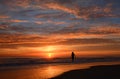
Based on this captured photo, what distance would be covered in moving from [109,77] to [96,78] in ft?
3.19

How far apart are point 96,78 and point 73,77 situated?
2.28 metres

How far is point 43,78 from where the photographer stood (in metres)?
19.6

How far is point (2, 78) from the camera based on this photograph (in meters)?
20.5

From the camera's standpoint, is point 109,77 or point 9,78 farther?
point 9,78

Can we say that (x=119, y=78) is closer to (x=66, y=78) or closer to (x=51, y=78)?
(x=66, y=78)

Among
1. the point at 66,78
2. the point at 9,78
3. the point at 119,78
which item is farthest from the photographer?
the point at 9,78

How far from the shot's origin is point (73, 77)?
19516 millimetres

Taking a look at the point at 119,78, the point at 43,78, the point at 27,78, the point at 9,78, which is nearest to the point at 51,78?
the point at 43,78

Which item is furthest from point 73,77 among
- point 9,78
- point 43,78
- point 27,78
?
point 9,78

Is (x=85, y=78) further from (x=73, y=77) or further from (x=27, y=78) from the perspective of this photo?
(x=27, y=78)

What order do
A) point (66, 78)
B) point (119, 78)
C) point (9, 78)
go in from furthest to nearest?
point (9, 78), point (66, 78), point (119, 78)

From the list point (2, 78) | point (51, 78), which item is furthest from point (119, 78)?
point (2, 78)

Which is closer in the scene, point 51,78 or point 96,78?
point 96,78

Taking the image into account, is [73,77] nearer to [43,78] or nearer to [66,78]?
[66,78]
